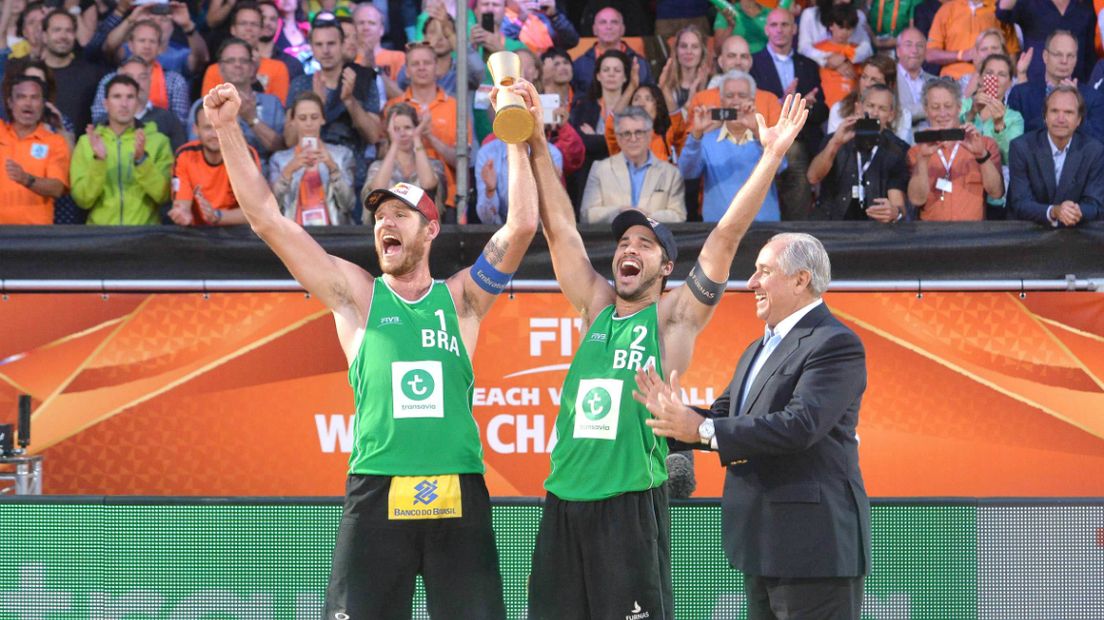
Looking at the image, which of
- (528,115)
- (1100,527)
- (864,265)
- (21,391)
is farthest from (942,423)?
(21,391)

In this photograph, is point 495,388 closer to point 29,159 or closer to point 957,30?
point 29,159

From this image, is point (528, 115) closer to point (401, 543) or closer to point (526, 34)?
point (401, 543)

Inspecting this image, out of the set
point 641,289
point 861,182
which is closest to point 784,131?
point 641,289

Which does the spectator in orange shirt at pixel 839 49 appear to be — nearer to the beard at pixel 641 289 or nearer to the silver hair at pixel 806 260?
the beard at pixel 641 289

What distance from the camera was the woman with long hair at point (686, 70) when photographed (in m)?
9.79

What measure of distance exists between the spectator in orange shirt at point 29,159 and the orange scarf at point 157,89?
0.84m

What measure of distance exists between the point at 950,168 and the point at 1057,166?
25.3 inches

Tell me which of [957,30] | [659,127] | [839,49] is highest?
[957,30]

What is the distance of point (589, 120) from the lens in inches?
375

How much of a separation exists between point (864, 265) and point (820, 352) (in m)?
3.55

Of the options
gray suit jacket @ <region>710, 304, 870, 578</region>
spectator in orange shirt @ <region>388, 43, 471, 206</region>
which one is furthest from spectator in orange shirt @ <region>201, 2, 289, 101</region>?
gray suit jacket @ <region>710, 304, 870, 578</region>

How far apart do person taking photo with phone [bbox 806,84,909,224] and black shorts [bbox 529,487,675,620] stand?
412cm

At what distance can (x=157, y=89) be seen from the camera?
9.76 meters

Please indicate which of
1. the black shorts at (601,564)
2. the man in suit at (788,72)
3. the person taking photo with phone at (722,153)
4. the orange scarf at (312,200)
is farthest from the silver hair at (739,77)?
the black shorts at (601,564)
